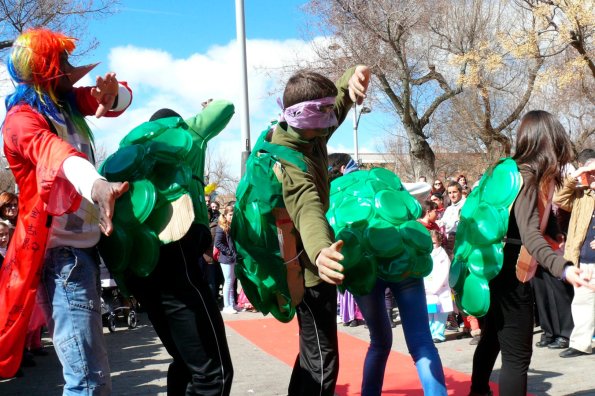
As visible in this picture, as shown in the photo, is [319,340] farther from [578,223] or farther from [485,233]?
[578,223]

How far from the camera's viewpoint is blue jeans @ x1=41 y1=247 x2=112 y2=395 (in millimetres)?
2453

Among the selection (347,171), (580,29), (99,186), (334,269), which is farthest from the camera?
(580,29)

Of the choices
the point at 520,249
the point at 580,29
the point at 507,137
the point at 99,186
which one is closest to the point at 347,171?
the point at 520,249

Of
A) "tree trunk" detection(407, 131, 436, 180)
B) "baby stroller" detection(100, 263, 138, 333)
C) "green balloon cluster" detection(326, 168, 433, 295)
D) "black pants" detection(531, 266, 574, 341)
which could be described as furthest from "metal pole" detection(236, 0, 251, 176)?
"tree trunk" detection(407, 131, 436, 180)

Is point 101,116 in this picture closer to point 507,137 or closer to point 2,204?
point 2,204

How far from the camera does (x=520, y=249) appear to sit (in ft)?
10.9

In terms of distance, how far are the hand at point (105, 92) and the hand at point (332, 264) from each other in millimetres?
1174

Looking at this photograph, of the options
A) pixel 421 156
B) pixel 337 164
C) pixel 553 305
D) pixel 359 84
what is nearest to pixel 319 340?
pixel 359 84

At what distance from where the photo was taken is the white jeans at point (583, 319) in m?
6.02

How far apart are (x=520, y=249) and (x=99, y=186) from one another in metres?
2.18

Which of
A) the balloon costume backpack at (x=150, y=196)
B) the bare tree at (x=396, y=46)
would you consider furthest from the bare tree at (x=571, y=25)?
the balloon costume backpack at (x=150, y=196)

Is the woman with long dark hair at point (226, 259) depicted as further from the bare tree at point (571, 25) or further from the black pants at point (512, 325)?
the bare tree at point (571, 25)

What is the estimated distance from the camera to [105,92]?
2.79 m

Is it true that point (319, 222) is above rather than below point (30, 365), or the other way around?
above
